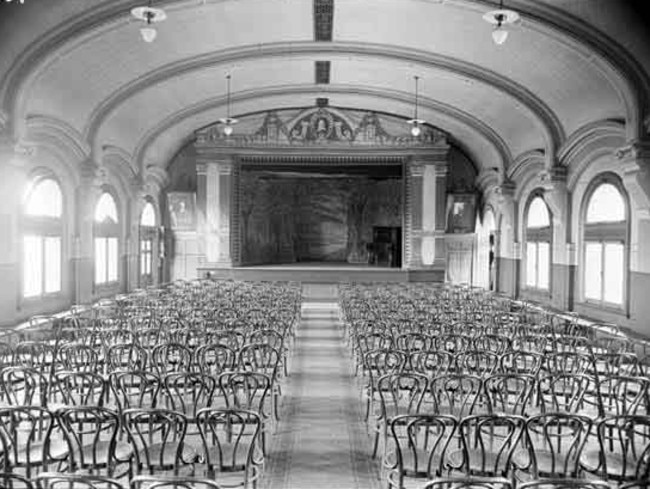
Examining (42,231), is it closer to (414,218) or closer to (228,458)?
(228,458)

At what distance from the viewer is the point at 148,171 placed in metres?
24.2

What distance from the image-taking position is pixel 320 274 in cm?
2473

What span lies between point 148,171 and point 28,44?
10934 millimetres

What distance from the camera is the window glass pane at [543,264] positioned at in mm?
20922

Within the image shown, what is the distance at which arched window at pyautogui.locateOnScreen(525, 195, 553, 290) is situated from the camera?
20.8 metres

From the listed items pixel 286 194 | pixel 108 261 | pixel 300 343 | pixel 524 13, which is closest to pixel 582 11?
pixel 524 13

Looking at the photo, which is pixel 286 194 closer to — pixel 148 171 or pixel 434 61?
pixel 148 171

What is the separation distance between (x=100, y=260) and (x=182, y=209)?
5932mm

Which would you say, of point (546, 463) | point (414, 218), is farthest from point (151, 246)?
point (546, 463)

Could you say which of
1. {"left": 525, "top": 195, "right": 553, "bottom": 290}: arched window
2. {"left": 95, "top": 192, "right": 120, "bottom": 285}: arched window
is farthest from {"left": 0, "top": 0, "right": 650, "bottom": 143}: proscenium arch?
{"left": 525, "top": 195, "right": 553, "bottom": 290}: arched window

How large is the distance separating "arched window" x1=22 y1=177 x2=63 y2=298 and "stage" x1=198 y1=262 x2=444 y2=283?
8197mm

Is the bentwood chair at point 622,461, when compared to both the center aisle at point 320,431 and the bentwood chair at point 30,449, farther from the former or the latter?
the bentwood chair at point 30,449

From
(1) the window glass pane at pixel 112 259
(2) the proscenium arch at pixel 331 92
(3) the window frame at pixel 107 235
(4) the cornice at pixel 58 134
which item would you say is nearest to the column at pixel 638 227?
(2) the proscenium arch at pixel 331 92

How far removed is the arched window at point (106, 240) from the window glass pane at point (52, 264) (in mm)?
2362
